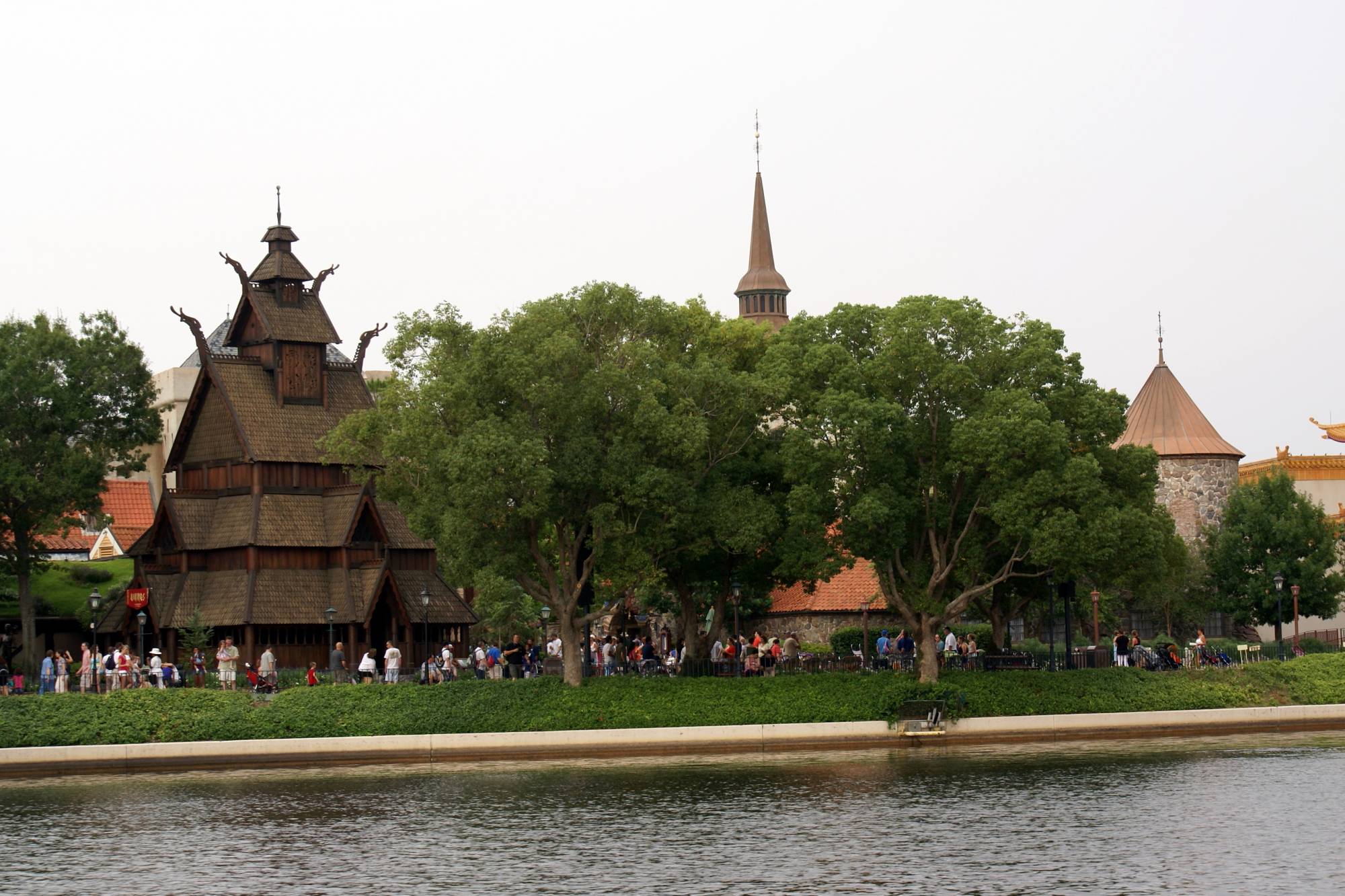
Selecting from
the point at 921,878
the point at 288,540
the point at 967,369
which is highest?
the point at 967,369

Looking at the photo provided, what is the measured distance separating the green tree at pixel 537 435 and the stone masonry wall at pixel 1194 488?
3063 centimetres

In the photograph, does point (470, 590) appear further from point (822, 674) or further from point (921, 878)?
point (921, 878)

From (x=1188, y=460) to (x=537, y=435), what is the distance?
35834 mm

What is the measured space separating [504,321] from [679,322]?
605cm

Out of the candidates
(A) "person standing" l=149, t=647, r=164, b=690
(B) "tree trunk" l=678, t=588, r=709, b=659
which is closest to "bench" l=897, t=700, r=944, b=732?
(B) "tree trunk" l=678, t=588, r=709, b=659

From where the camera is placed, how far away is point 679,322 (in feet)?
182

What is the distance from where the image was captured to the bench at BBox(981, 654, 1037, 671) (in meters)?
54.4

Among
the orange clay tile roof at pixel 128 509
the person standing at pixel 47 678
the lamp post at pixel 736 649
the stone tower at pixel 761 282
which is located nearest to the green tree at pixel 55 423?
the person standing at pixel 47 678

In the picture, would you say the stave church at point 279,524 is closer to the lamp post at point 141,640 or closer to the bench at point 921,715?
the lamp post at point 141,640

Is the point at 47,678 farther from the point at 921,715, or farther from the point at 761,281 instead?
the point at 761,281

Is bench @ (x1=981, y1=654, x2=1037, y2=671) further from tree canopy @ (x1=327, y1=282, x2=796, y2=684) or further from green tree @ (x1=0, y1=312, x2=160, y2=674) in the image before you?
green tree @ (x1=0, y1=312, x2=160, y2=674)

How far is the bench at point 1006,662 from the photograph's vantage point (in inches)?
2141

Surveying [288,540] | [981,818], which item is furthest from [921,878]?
[288,540]

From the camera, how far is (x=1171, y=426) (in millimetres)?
76938
